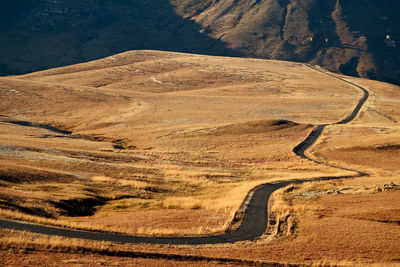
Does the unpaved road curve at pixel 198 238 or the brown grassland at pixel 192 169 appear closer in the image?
the brown grassland at pixel 192 169

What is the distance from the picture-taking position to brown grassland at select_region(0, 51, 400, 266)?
2159 centimetres

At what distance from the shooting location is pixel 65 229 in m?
22.6

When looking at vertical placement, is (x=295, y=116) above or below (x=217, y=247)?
below

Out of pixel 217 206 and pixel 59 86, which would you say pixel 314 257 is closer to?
pixel 217 206

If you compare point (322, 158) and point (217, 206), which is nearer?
point (217, 206)

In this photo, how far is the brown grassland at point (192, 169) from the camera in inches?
850

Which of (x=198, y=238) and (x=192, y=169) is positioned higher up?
(x=198, y=238)

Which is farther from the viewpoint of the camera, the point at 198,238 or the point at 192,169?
the point at 192,169

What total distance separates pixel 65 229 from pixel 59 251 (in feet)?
12.5

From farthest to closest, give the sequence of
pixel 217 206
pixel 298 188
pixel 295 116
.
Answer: pixel 295 116, pixel 298 188, pixel 217 206

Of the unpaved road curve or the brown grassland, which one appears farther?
the unpaved road curve

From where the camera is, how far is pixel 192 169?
167 feet

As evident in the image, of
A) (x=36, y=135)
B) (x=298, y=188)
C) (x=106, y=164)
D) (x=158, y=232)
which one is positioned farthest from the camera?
(x=36, y=135)

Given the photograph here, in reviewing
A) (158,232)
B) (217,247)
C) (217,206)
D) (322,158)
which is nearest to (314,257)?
(217,247)
